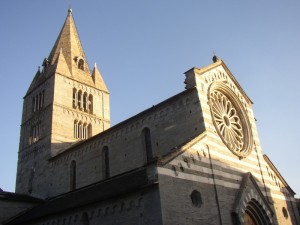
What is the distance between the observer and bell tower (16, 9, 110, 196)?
2791cm

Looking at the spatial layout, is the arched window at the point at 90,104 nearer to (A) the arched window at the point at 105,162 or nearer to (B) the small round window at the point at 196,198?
(A) the arched window at the point at 105,162

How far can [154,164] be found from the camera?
13359 millimetres

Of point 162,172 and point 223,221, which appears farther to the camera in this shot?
point 223,221

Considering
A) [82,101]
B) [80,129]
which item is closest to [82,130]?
[80,129]

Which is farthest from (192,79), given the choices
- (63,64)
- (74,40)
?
(74,40)

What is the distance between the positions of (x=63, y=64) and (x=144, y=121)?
50.4 ft

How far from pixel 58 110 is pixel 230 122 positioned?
15.4 m

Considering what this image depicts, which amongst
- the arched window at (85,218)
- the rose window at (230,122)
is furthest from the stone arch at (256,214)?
the arched window at (85,218)

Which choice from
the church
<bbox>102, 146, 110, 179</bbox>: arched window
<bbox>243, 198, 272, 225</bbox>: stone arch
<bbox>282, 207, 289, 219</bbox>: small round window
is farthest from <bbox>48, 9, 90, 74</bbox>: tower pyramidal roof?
<bbox>282, 207, 289, 219</bbox>: small round window

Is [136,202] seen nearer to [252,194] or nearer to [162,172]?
[162,172]

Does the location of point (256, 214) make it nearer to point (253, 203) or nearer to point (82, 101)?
point (253, 203)

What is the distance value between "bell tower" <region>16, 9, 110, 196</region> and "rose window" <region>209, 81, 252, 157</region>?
14.1 m

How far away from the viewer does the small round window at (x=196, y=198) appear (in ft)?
47.3

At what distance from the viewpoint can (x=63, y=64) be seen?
31.9 meters
